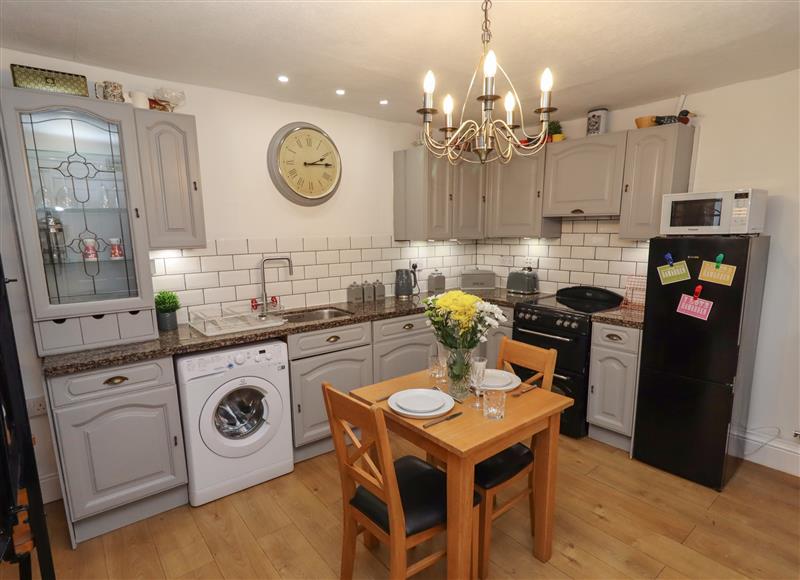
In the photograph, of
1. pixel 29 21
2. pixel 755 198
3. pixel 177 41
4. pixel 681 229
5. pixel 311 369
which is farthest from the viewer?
pixel 311 369

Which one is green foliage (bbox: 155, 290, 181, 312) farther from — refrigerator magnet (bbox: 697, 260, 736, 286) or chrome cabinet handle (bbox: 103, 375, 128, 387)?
refrigerator magnet (bbox: 697, 260, 736, 286)

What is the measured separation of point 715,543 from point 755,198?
1820 mm

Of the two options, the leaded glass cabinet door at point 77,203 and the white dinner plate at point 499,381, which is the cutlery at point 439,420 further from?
the leaded glass cabinet door at point 77,203

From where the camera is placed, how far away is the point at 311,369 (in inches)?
107

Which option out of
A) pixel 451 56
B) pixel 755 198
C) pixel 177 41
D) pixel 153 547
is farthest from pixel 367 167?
pixel 153 547

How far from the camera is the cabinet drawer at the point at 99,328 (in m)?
2.13

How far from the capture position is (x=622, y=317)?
280cm

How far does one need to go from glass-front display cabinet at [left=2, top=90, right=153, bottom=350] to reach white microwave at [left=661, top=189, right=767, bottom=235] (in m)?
3.05

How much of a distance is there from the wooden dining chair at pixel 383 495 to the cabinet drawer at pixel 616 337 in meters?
1.66

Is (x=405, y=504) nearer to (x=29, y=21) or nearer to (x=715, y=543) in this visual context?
(x=715, y=543)

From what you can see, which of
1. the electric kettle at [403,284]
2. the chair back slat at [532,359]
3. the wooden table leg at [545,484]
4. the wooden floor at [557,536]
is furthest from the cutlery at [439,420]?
the electric kettle at [403,284]

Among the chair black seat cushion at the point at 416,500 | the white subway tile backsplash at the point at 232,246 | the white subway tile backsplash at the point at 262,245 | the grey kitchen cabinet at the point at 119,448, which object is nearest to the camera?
the chair black seat cushion at the point at 416,500

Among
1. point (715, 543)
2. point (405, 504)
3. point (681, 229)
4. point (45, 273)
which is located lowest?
point (715, 543)

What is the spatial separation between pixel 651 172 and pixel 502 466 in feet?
7.28
